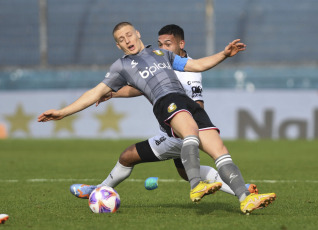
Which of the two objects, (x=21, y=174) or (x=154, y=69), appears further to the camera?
(x=21, y=174)

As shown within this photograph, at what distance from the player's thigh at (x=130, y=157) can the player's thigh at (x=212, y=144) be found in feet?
3.38

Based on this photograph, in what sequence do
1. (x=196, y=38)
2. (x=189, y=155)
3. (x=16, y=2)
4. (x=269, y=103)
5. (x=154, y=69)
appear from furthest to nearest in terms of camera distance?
(x=16, y=2) → (x=196, y=38) → (x=269, y=103) → (x=154, y=69) → (x=189, y=155)

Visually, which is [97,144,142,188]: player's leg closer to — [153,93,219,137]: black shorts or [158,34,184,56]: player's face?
[153,93,219,137]: black shorts

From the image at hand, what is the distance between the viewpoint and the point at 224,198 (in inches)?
301

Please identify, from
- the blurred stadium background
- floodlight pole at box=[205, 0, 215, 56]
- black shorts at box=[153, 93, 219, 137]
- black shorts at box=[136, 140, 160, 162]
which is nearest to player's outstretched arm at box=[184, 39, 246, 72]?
black shorts at box=[153, 93, 219, 137]

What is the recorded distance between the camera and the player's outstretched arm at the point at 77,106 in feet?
20.3

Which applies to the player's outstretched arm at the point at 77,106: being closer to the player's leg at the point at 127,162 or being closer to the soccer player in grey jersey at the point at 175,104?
the soccer player in grey jersey at the point at 175,104

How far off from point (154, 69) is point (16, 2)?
695 inches

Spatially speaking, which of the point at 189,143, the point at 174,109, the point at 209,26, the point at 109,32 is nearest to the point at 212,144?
the point at 189,143

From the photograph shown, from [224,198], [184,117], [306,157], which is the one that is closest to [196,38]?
[306,157]

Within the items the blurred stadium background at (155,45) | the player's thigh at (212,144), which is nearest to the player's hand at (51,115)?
the player's thigh at (212,144)

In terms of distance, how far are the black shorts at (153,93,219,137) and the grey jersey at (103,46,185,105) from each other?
0.08 meters

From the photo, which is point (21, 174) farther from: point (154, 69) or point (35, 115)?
point (35, 115)

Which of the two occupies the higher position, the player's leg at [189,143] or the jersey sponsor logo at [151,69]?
the jersey sponsor logo at [151,69]
